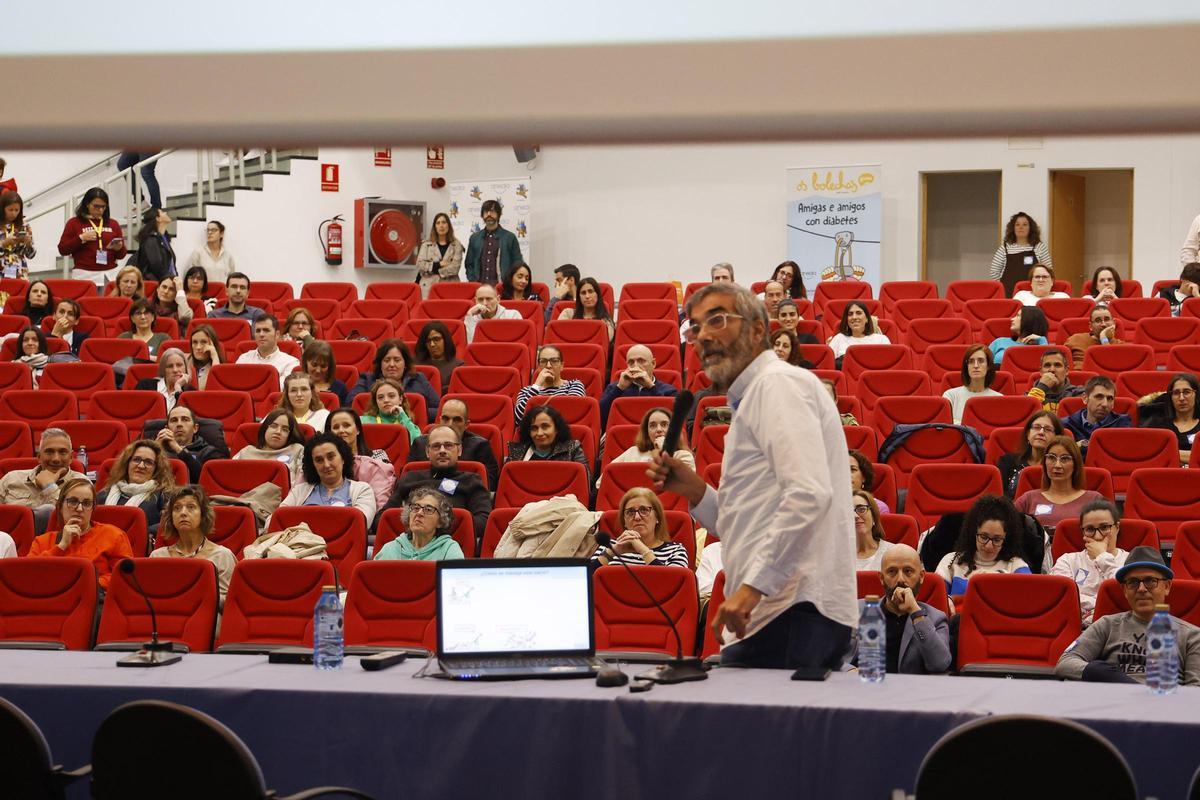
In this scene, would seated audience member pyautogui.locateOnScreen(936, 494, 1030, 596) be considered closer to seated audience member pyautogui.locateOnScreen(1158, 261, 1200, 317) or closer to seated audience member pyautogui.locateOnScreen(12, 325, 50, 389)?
seated audience member pyautogui.locateOnScreen(1158, 261, 1200, 317)

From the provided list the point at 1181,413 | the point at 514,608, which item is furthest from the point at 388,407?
the point at 514,608

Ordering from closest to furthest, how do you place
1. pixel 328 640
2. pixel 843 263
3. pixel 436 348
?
pixel 328 640 → pixel 436 348 → pixel 843 263

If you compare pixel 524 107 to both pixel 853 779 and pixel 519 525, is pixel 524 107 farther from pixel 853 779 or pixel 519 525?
pixel 519 525

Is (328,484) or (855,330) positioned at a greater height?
(855,330)

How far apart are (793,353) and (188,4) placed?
283 inches

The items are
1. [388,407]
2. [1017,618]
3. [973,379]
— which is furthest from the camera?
[973,379]

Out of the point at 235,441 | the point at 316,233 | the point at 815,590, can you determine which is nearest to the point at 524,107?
the point at 815,590

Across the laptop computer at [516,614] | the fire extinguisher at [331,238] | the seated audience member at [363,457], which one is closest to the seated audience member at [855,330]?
the seated audience member at [363,457]

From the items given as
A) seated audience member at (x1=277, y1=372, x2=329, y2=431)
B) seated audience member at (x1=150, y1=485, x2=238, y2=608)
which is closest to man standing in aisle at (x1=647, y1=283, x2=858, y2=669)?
seated audience member at (x1=150, y1=485, x2=238, y2=608)

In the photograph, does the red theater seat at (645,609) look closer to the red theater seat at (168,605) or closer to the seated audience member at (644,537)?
the seated audience member at (644,537)

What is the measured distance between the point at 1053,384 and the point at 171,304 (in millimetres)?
6748

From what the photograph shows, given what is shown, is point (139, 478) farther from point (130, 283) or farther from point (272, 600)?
point (130, 283)

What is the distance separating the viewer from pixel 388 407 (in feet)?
25.4

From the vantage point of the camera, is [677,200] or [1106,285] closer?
[1106,285]
